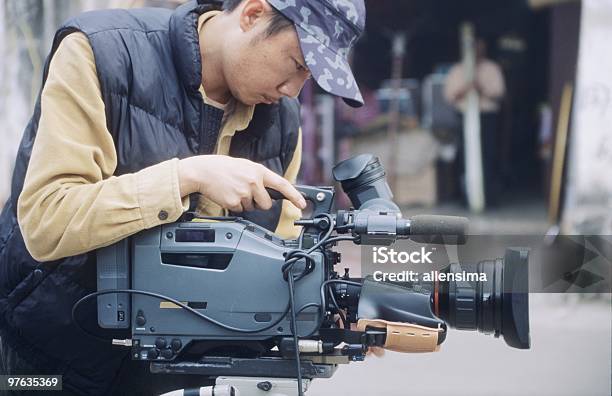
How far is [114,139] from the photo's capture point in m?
1.97

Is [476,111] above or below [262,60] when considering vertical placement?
below

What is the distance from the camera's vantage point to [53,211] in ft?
5.86

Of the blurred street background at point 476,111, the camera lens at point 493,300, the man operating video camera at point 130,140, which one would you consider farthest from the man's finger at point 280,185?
the blurred street background at point 476,111

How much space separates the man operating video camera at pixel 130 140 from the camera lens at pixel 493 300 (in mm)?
351

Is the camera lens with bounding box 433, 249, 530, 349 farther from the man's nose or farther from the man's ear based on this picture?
the man's ear

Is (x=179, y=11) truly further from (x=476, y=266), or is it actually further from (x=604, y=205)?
(x=604, y=205)

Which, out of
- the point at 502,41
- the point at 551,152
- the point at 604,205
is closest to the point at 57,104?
the point at 604,205

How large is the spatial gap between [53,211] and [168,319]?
295mm

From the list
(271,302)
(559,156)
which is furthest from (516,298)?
(559,156)

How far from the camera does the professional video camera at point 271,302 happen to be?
5.86 feet

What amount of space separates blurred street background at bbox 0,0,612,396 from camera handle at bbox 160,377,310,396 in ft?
11.5

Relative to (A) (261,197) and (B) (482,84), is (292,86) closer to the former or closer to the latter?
(A) (261,197)

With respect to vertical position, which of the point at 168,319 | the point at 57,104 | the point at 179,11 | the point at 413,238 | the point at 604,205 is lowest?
the point at 604,205

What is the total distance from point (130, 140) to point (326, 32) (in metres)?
0.46
